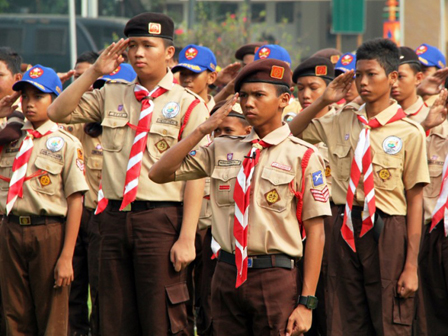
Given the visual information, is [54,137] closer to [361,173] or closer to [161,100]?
[161,100]

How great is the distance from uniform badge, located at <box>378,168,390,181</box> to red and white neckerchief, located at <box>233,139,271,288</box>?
1270mm

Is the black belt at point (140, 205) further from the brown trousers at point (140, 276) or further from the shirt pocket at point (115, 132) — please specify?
the shirt pocket at point (115, 132)

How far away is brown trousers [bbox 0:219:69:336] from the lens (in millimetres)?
6121

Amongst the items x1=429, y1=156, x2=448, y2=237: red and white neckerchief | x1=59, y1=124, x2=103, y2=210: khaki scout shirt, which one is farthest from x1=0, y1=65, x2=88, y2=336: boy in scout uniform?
x1=429, y1=156, x2=448, y2=237: red and white neckerchief

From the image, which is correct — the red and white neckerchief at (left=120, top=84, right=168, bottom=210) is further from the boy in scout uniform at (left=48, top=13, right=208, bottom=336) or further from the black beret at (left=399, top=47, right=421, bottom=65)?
the black beret at (left=399, top=47, right=421, bottom=65)

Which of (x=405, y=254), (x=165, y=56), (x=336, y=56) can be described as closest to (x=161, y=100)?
(x=165, y=56)

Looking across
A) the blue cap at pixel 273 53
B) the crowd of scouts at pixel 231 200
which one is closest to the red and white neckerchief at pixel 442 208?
the crowd of scouts at pixel 231 200

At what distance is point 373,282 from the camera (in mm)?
5688

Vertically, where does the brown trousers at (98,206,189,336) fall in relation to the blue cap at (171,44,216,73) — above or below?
below

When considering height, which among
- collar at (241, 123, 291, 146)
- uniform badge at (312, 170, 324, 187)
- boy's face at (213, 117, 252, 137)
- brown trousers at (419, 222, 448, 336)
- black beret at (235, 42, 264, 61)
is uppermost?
black beret at (235, 42, 264, 61)

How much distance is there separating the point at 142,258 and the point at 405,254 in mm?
1746

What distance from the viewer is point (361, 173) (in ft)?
18.6

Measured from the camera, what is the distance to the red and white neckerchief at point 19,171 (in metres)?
6.09

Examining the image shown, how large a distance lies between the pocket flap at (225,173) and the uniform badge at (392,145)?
56.2 inches
